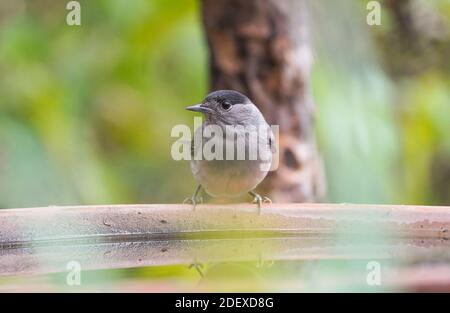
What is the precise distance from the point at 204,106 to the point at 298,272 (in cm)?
102

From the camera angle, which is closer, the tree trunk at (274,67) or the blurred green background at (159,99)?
the tree trunk at (274,67)

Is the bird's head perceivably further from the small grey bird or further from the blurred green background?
the blurred green background

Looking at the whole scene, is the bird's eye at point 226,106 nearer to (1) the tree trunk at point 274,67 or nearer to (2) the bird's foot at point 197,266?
(1) the tree trunk at point 274,67

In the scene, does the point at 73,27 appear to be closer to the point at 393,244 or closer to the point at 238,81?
the point at 238,81

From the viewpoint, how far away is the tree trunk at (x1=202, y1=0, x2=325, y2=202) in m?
3.73

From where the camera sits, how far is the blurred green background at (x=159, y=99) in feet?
13.6

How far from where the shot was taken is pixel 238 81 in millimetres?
3805

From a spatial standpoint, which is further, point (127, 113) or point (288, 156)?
point (127, 113)

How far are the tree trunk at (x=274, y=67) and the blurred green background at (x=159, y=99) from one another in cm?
28

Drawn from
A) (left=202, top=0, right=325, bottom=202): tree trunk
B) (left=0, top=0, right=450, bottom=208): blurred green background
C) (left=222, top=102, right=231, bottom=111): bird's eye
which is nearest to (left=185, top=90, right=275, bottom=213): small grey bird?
(left=222, top=102, right=231, bottom=111): bird's eye

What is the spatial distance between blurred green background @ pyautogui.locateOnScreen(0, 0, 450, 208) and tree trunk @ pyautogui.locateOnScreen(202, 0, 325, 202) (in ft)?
0.90

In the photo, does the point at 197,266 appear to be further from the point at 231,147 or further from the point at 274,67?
the point at 274,67

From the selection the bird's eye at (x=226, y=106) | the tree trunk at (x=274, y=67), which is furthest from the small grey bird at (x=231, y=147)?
the tree trunk at (x=274, y=67)

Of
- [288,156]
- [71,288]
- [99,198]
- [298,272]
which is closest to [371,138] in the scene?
[288,156]
